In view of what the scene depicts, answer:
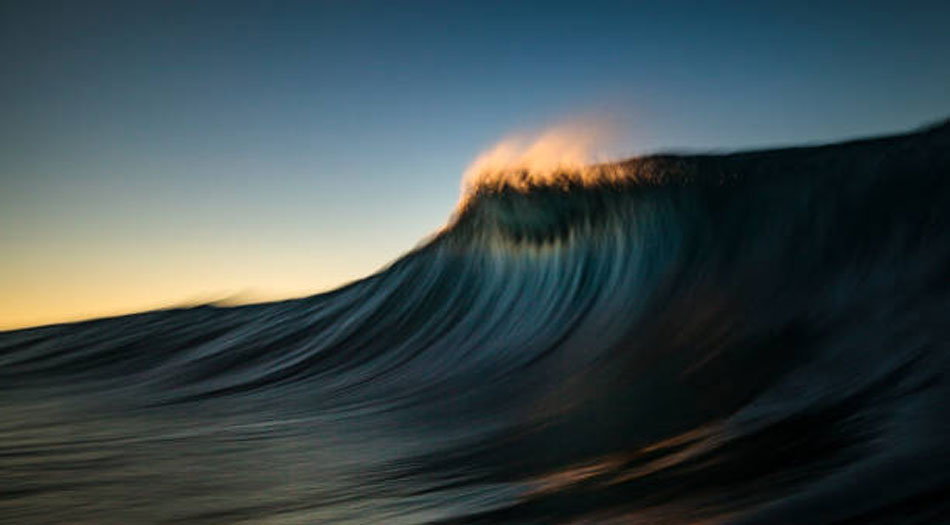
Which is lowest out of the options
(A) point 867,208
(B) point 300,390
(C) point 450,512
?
(C) point 450,512

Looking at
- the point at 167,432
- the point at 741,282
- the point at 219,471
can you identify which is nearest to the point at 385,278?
→ the point at 741,282

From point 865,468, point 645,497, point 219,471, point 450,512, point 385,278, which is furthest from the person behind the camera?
point 385,278

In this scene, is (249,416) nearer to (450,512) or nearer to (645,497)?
(450,512)

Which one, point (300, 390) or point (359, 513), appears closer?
point (359, 513)

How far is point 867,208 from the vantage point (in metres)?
4.95

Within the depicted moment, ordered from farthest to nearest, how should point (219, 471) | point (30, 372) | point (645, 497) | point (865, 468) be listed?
point (30, 372) < point (219, 471) < point (645, 497) < point (865, 468)

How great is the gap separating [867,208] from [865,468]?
11.7 ft

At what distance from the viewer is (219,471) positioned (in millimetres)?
2723

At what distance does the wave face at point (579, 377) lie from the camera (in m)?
2.08

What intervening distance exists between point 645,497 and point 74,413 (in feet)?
11.3

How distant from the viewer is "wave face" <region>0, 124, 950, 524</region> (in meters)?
2.08

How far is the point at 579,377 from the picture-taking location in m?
4.24

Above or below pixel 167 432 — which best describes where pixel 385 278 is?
above

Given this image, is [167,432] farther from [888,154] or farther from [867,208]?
[888,154]
